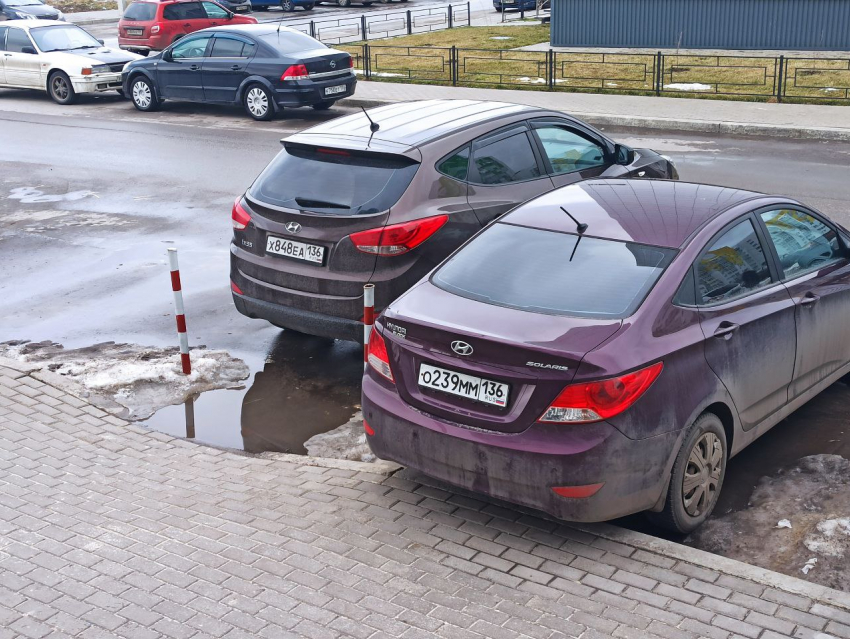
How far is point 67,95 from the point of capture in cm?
2183

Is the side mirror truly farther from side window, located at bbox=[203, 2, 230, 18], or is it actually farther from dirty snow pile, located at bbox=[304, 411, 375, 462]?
side window, located at bbox=[203, 2, 230, 18]

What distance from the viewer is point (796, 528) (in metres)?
5.11

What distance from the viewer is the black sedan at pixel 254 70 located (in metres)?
18.3

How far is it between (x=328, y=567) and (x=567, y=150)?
4687 mm

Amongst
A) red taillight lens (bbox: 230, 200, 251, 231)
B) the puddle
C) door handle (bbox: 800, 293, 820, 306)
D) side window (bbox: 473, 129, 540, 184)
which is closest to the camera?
door handle (bbox: 800, 293, 820, 306)

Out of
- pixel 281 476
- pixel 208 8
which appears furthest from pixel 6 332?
pixel 208 8

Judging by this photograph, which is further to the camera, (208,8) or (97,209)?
(208,8)

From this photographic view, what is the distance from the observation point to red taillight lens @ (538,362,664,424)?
4.53 m

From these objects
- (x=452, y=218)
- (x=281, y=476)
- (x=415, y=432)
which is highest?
(x=452, y=218)

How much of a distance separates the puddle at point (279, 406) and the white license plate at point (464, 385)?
163 cm

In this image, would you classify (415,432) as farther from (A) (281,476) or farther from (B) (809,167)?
(B) (809,167)

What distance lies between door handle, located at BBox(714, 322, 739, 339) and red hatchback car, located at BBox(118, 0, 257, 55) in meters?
25.6

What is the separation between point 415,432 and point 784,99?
52.5 feet

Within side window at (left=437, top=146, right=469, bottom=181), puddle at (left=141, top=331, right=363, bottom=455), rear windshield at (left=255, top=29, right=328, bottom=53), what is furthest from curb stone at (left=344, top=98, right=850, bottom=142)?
puddle at (left=141, top=331, right=363, bottom=455)
